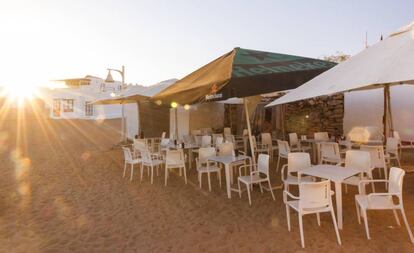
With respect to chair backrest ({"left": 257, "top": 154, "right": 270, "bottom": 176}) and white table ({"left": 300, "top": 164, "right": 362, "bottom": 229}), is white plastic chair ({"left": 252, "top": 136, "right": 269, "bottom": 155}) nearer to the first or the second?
chair backrest ({"left": 257, "top": 154, "right": 270, "bottom": 176})

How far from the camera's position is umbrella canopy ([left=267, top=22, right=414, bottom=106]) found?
3078 millimetres

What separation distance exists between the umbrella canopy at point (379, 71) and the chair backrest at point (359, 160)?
133 cm

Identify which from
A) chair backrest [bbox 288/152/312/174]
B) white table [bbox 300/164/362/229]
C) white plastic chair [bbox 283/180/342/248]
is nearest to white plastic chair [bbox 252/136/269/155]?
chair backrest [bbox 288/152/312/174]

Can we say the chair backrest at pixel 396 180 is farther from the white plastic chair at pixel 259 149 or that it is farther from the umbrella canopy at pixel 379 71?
the white plastic chair at pixel 259 149

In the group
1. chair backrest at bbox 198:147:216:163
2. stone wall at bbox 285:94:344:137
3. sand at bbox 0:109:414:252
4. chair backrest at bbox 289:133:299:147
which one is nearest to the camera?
sand at bbox 0:109:414:252

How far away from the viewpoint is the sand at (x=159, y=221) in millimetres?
3686

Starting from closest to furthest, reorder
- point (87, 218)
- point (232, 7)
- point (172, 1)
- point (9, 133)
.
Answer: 1. point (87, 218)
2. point (172, 1)
3. point (232, 7)
4. point (9, 133)

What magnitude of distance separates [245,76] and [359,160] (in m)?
2.33

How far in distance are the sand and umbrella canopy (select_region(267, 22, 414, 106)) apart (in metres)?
1.90

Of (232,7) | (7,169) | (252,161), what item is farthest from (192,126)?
(252,161)

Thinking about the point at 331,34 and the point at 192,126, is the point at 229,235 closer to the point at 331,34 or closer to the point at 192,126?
the point at 331,34

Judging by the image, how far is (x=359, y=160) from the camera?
4770mm

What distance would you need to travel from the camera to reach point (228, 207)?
16.6 feet

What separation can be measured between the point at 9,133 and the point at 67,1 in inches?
623
